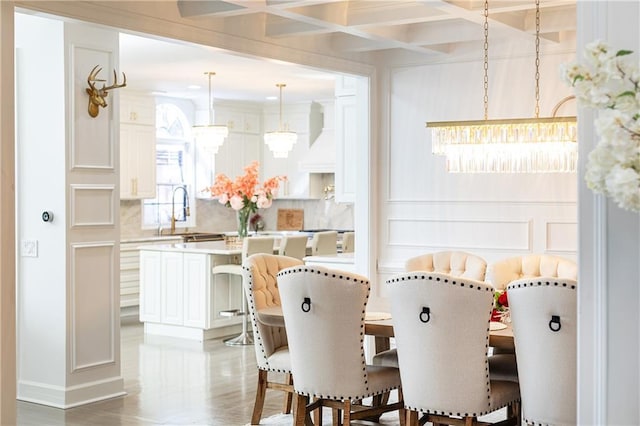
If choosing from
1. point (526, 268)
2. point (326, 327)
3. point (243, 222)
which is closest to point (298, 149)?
point (243, 222)

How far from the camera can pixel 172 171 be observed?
11703 millimetres

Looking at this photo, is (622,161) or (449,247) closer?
(622,161)

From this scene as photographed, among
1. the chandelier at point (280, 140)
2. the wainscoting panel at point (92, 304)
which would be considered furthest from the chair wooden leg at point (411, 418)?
the chandelier at point (280, 140)

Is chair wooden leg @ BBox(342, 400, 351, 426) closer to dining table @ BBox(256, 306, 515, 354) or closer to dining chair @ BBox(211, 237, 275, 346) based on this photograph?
dining table @ BBox(256, 306, 515, 354)

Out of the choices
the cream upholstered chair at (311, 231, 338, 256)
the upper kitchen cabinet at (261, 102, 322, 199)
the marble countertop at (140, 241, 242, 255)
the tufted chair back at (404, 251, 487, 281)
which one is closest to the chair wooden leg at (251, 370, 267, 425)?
the tufted chair back at (404, 251, 487, 281)

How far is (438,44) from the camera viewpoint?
654cm

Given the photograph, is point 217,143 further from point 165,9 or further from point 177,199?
point 165,9

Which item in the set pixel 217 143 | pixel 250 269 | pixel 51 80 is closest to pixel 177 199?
pixel 217 143

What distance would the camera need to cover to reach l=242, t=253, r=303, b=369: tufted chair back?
16.9ft

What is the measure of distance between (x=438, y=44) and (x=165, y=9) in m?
2.08

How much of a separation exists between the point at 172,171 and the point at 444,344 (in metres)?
8.02

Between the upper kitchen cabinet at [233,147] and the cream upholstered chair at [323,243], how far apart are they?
2707mm

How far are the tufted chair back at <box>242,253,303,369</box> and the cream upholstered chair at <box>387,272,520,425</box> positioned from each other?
109 centimetres

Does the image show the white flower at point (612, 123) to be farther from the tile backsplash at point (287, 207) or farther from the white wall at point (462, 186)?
the tile backsplash at point (287, 207)
